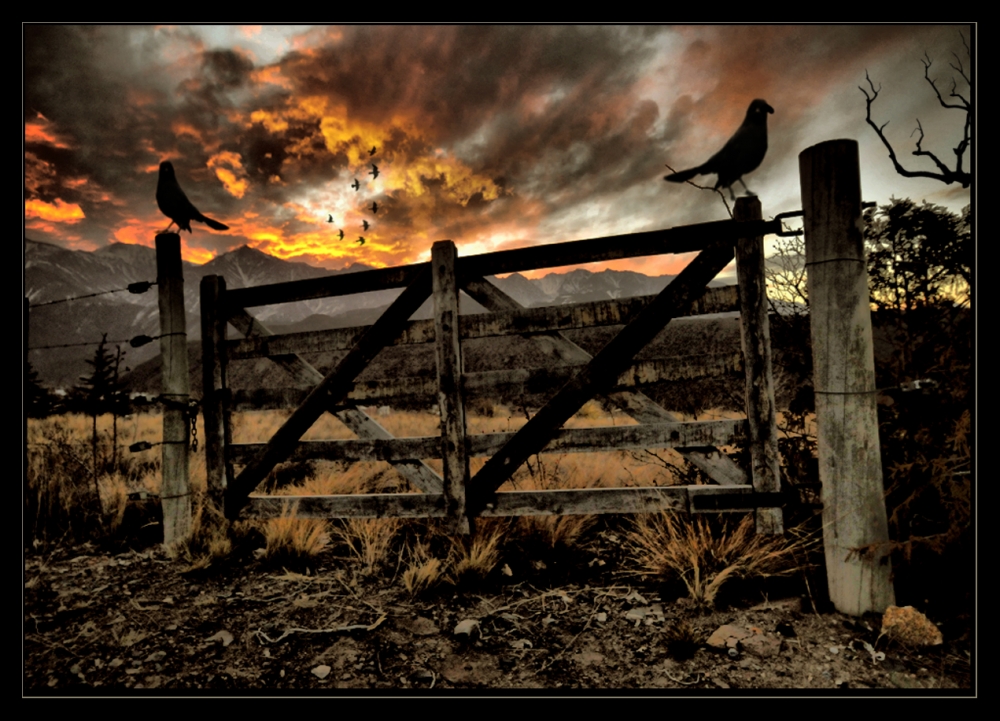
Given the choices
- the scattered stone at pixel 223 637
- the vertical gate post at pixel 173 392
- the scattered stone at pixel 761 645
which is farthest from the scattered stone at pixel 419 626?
the vertical gate post at pixel 173 392

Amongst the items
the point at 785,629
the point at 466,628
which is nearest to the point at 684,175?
the point at 785,629

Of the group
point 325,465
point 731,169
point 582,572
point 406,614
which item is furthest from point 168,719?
point 731,169

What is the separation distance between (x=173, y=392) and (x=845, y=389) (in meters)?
4.80

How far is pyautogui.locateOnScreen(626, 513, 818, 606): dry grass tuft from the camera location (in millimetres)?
2670

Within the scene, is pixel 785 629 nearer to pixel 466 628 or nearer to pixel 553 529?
pixel 553 529

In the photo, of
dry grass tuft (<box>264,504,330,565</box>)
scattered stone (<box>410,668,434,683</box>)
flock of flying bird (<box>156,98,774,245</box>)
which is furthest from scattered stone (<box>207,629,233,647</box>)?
flock of flying bird (<box>156,98,774,245</box>)

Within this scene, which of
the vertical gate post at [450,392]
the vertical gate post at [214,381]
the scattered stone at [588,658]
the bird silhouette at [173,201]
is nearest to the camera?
the scattered stone at [588,658]

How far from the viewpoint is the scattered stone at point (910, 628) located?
2.12 m

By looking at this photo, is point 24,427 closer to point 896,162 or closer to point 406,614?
point 406,614

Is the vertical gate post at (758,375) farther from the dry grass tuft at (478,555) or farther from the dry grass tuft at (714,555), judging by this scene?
the dry grass tuft at (478,555)

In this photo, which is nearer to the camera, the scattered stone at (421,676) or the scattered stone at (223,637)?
the scattered stone at (421,676)

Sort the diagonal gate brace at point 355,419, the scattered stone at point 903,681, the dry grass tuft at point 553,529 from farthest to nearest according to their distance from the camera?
the dry grass tuft at point 553,529, the diagonal gate brace at point 355,419, the scattered stone at point 903,681

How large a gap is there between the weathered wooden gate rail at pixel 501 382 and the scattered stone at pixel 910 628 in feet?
2.07

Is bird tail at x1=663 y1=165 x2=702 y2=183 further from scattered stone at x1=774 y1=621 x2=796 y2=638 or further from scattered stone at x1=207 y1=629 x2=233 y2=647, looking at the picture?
scattered stone at x1=207 y1=629 x2=233 y2=647
